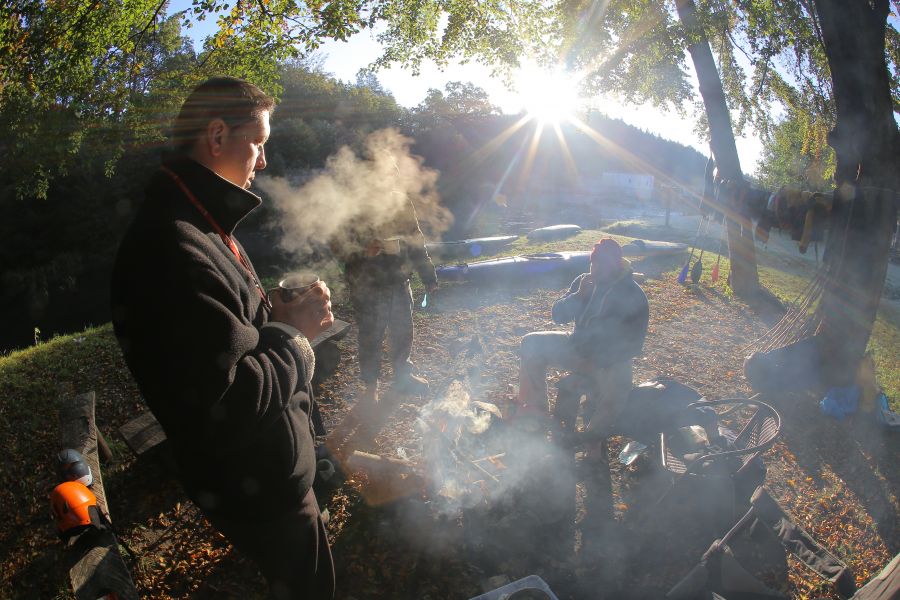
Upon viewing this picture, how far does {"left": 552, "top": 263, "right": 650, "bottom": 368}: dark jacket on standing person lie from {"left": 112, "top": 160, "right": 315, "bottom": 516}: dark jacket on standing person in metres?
3.16

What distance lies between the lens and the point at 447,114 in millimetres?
37500

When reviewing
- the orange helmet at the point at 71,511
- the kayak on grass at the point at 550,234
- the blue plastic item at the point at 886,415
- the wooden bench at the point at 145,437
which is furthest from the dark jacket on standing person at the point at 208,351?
the kayak on grass at the point at 550,234

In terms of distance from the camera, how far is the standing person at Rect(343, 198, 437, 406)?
4965 millimetres

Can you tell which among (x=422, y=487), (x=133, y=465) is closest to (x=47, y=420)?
(x=133, y=465)

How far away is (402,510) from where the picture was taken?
3.66 metres

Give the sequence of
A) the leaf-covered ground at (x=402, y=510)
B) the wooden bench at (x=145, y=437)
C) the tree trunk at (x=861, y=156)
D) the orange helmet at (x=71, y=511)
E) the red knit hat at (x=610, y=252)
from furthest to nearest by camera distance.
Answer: the tree trunk at (x=861, y=156)
the red knit hat at (x=610, y=252)
the wooden bench at (x=145, y=437)
the leaf-covered ground at (x=402, y=510)
the orange helmet at (x=71, y=511)

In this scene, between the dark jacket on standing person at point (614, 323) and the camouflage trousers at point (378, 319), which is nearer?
the dark jacket on standing person at point (614, 323)

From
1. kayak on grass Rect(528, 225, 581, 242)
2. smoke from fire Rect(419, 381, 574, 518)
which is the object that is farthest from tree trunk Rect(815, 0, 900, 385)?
kayak on grass Rect(528, 225, 581, 242)

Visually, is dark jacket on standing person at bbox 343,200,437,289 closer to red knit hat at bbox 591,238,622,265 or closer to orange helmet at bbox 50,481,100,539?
red knit hat at bbox 591,238,622,265

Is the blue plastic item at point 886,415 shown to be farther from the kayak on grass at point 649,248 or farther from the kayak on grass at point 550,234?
the kayak on grass at point 550,234

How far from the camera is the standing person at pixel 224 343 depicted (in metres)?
1.56

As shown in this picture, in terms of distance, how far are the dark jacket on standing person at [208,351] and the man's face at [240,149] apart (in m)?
0.12

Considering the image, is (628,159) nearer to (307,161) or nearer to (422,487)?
(307,161)

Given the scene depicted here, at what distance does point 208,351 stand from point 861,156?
6.31m
